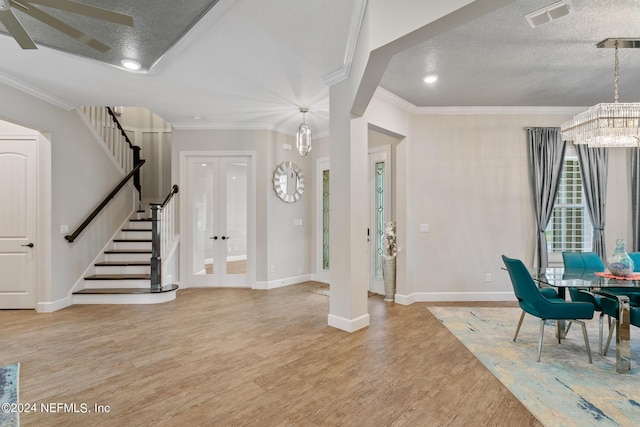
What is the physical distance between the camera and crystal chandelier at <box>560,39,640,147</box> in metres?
2.87

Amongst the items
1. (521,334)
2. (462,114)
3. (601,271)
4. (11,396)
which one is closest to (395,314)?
(521,334)

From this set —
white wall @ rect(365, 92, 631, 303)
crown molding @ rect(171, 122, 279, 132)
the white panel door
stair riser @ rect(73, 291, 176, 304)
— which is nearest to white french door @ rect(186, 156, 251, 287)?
crown molding @ rect(171, 122, 279, 132)

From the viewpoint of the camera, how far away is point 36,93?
397 cm

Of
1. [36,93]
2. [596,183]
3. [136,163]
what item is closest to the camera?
[36,93]

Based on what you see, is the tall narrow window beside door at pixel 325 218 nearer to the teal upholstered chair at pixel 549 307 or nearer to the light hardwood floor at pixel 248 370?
the light hardwood floor at pixel 248 370

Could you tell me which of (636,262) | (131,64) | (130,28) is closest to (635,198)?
(636,262)

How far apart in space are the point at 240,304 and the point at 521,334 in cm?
356

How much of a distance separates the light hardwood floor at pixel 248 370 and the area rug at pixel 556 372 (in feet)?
0.52

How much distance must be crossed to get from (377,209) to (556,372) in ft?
10.5

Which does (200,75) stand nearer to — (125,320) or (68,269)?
(125,320)

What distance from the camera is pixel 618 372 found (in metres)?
2.56

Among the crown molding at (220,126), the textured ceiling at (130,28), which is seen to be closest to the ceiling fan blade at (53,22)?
the textured ceiling at (130,28)

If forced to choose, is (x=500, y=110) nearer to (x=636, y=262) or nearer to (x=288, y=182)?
(x=636, y=262)

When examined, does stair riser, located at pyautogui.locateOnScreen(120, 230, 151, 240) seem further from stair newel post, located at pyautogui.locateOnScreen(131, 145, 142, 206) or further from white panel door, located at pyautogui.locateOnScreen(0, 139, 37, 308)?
white panel door, located at pyautogui.locateOnScreen(0, 139, 37, 308)
